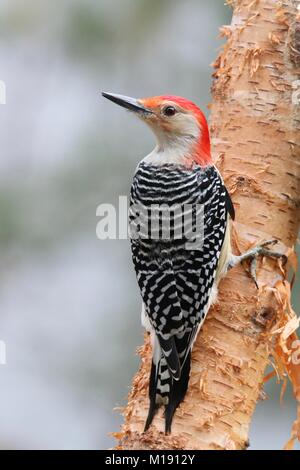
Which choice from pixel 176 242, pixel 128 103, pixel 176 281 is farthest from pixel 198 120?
pixel 176 281

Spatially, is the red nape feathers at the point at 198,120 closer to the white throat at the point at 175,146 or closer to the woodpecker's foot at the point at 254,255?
the white throat at the point at 175,146

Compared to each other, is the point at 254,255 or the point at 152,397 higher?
the point at 254,255

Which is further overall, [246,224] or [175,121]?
[175,121]

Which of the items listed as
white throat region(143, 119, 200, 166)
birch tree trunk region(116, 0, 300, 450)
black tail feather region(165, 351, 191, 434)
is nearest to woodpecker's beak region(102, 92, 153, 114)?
white throat region(143, 119, 200, 166)

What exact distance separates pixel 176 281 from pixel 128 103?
957 millimetres

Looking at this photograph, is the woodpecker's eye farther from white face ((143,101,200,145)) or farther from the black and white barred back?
the black and white barred back

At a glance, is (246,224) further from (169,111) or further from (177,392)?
(177,392)

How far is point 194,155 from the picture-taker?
15.2ft

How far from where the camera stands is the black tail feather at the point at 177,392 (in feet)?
13.2

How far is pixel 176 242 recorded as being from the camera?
168 inches

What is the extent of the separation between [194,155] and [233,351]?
3.37 feet

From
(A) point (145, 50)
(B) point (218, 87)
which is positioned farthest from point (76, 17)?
(B) point (218, 87)

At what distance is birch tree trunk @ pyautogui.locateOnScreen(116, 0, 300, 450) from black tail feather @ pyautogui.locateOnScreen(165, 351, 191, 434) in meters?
0.04
